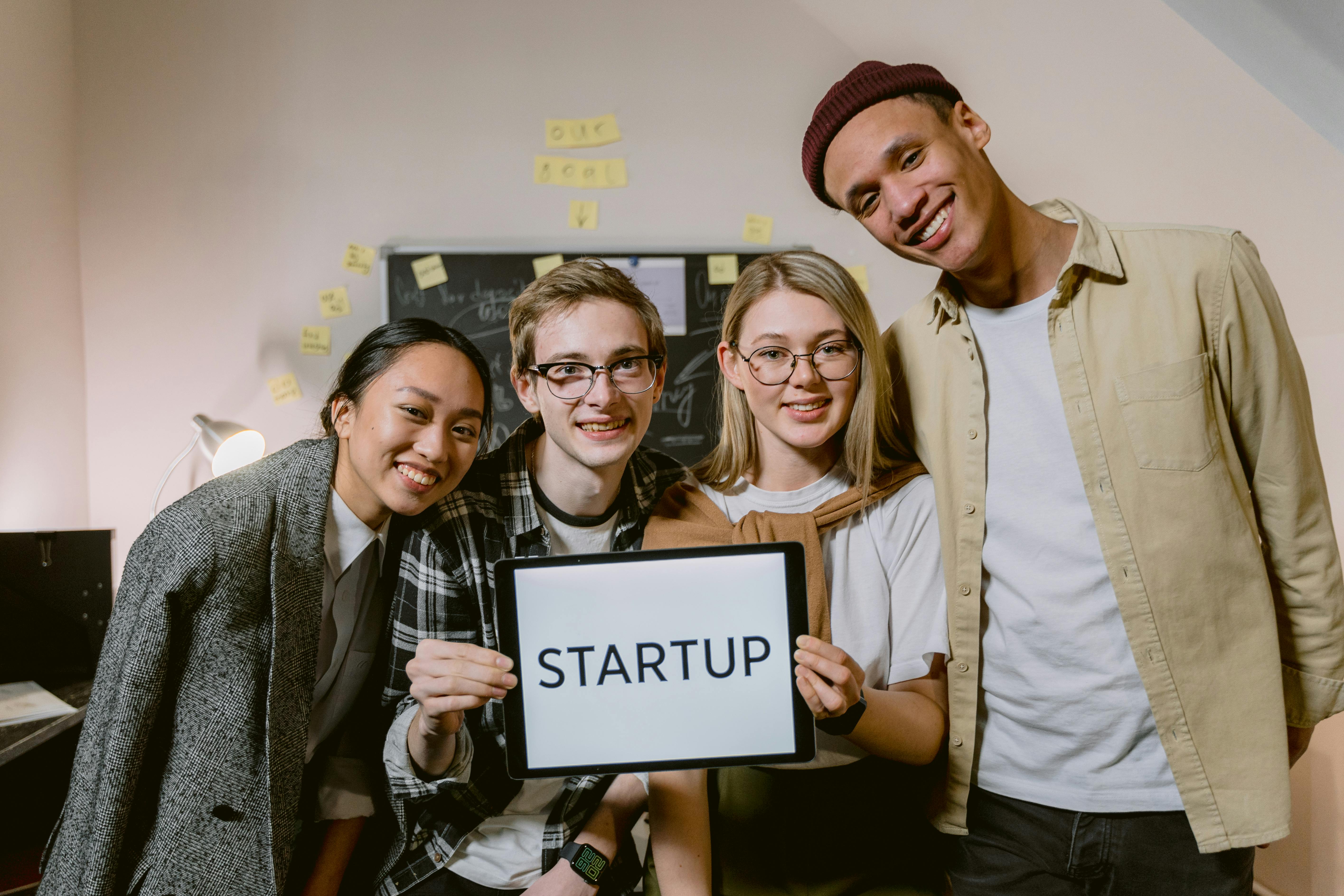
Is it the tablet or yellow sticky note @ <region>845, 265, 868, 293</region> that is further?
yellow sticky note @ <region>845, 265, 868, 293</region>

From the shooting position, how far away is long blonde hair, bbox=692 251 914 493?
1.28m

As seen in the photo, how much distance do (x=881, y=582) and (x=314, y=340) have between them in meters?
2.24

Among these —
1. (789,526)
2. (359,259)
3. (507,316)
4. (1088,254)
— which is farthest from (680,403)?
(1088,254)

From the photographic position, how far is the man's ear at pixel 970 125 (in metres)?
1.27

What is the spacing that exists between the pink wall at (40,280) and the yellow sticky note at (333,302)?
0.79 m

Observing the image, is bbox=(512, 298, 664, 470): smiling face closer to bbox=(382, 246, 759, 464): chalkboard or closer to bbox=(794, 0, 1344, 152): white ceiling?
bbox=(382, 246, 759, 464): chalkboard

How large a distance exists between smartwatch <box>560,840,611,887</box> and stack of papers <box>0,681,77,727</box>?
1.19 meters

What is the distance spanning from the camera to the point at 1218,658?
1147mm

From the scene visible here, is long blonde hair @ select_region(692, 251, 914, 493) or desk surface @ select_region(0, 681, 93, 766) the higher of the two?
long blonde hair @ select_region(692, 251, 914, 493)

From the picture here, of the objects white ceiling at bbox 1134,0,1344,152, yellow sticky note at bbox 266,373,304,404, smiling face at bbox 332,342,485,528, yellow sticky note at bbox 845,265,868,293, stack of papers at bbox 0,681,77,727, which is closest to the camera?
smiling face at bbox 332,342,485,528

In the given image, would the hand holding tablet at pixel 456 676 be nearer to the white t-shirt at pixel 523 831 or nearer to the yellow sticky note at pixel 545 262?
the white t-shirt at pixel 523 831

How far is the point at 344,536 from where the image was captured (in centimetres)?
130

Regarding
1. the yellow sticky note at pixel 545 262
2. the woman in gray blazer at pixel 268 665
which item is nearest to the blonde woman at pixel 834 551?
the woman in gray blazer at pixel 268 665

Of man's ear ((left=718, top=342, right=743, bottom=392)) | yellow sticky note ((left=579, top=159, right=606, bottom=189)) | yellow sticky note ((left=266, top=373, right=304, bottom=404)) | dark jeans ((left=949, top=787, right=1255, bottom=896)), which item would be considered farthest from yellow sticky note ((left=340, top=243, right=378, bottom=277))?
dark jeans ((left=949, top=787, right=1255, bottom=896))
